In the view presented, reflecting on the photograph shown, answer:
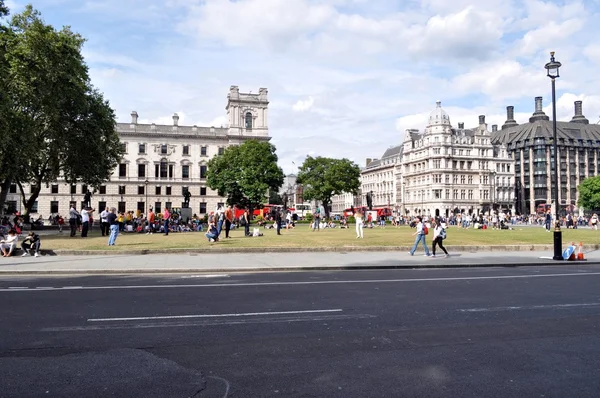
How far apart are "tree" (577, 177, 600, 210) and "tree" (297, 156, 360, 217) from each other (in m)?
53.9

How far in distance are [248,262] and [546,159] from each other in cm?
12070

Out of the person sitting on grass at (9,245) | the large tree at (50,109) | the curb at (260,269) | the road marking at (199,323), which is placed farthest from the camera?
the large tree at (50,109)

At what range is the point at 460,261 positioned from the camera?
19.0 metres

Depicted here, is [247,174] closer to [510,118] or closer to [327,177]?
[327,177]

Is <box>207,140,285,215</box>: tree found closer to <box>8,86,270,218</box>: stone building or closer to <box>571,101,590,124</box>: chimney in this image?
<box>8,86,270,218</box>: stone building

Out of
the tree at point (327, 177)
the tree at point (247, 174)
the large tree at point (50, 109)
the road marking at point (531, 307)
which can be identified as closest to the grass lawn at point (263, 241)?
the large tree at point (50, 109)

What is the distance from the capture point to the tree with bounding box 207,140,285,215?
224ft

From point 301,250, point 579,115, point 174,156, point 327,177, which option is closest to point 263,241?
point 301,250

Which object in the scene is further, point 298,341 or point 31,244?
point 31,244

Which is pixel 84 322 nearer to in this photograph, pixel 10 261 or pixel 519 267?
pixel 10 261

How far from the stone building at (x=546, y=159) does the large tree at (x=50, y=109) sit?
104 meters

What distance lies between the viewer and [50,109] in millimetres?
39156

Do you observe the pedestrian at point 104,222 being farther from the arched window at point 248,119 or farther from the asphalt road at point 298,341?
the arched window at point 248,119

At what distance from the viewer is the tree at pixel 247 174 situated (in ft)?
224
